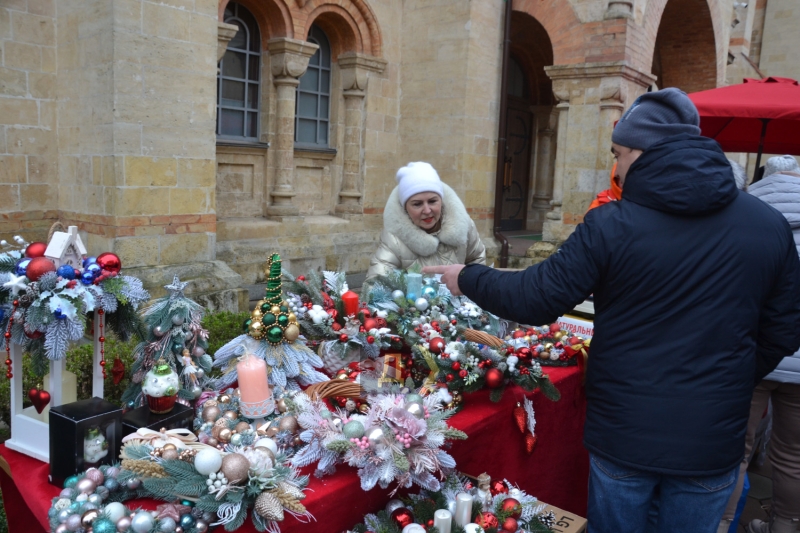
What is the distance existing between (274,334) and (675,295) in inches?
53.1

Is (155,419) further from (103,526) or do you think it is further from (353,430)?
(353,430)

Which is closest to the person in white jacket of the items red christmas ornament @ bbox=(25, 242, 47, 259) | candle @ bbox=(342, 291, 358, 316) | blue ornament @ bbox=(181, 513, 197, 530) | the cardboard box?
the cardboard box

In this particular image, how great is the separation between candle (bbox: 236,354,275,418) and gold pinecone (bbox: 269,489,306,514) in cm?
47

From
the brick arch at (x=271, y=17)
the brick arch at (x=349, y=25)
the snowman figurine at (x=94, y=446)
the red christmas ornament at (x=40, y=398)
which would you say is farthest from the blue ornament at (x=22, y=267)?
the brick arch at (x=349, y=25)

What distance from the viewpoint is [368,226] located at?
31.8 ft

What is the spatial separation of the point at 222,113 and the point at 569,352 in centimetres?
653

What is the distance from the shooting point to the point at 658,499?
200cm

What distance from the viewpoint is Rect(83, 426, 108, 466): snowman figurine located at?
5.51 ft

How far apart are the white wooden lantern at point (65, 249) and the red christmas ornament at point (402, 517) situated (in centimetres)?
121

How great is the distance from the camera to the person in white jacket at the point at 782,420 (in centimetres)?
293

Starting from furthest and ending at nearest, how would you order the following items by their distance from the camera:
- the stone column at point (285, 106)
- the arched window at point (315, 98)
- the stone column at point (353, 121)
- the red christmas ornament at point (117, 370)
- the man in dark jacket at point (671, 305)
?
the stone column at point (353, 121) → the arched window at point (315, 98) → the stone column at point (285, 106) → the red christmas ornament at point (117, 370) → the man in dark jacket at point (671, 305)

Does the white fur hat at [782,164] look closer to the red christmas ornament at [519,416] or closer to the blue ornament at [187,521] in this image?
the red christmas ornament at [519,416]

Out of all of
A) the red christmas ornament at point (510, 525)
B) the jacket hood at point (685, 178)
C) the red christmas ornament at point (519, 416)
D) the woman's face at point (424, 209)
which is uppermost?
the jacket hood at point (685, 178)

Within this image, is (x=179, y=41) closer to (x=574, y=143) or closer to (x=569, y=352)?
(x=569, y=352)
